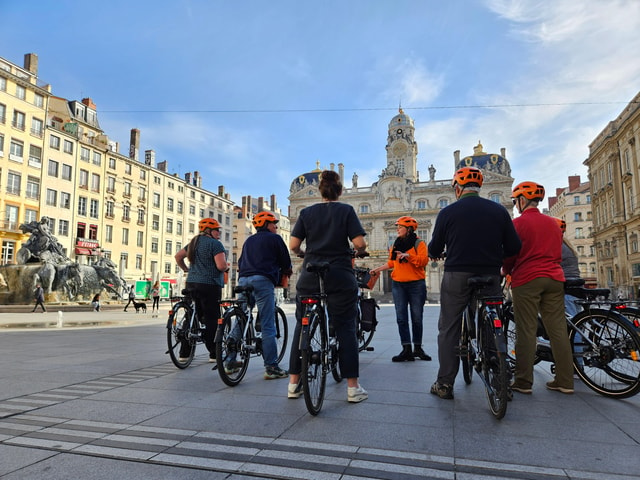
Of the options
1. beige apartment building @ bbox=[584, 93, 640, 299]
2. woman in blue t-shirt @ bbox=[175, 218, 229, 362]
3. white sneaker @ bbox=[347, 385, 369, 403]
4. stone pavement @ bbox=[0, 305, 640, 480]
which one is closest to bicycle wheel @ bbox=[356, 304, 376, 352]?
stone pavement @ bbox=[0, 305, 640, 480]

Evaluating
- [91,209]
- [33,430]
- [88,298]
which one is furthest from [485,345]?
[91,209]

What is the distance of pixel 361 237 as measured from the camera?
4008mm

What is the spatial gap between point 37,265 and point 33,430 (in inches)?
961

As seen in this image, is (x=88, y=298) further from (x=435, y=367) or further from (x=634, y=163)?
(x=634, y=163)

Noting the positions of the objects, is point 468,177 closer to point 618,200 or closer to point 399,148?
point 618,200

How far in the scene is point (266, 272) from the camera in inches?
201

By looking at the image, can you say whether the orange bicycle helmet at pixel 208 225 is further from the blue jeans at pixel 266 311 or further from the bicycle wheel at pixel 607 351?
the bicycle wheel at pixel 607 351

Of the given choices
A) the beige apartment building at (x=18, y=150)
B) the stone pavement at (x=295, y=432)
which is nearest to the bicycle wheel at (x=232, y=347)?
the stone pavement at (x=295, y=432)

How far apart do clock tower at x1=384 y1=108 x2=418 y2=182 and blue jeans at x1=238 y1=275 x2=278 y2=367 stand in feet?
212

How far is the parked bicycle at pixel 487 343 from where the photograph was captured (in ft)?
10.5

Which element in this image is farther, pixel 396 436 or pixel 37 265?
pixel 37 265

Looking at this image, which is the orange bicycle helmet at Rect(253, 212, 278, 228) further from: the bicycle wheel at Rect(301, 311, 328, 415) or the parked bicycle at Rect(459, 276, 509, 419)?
the parked bicycle at Rect(459, 276, 509, 419)

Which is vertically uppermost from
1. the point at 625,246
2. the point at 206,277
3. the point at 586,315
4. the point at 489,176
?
the point at 489,176

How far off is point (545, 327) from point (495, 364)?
1256 millimetres
